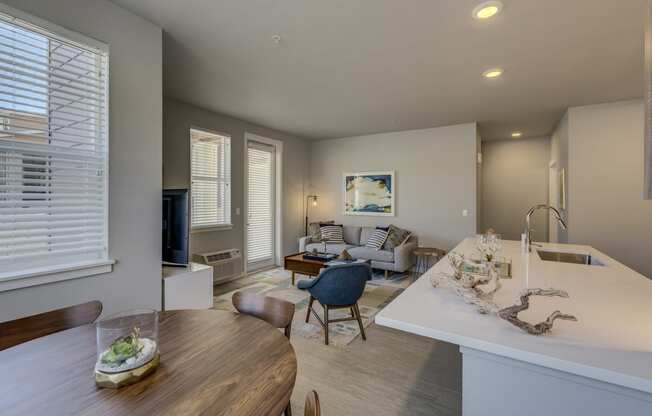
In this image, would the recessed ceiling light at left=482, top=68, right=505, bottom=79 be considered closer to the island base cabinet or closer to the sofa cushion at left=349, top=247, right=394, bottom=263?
the sofa cushion at left=349, top=247, right=394, bottom=263

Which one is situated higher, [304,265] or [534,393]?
[534,393]

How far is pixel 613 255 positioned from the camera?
408 cm

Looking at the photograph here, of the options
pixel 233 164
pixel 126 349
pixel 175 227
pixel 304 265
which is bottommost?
pixel 304 265

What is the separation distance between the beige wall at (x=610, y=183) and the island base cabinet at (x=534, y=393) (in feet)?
14.5

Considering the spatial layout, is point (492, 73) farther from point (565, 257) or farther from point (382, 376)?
point (382, 376)

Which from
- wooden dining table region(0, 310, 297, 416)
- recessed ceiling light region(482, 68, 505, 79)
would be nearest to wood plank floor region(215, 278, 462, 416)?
wooden dining table region(0, 310, 297, 416)

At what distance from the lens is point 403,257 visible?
487 cm

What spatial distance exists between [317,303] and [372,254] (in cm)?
168

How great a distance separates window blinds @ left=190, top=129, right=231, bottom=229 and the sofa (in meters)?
1.84

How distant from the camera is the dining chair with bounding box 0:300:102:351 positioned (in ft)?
4.42

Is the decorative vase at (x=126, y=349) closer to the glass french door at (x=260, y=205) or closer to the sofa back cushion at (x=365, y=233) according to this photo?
the glass french door at (x=260, y=205)

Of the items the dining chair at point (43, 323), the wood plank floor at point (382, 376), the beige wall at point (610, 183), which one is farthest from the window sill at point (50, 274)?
the beige wall at point (610, 183)

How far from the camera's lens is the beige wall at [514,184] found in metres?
6.35

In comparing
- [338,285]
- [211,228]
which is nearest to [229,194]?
[211,228]
